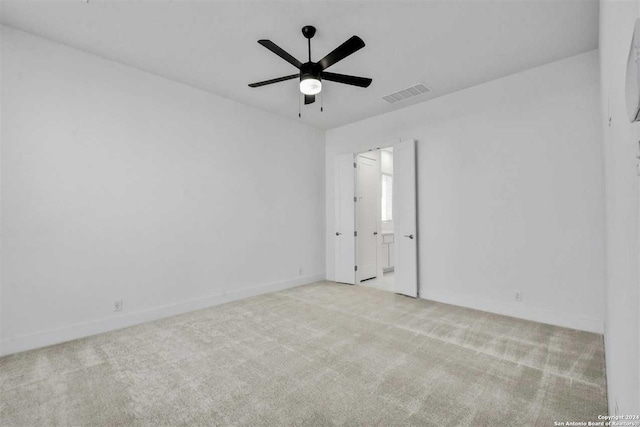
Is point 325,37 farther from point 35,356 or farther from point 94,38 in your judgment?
point 35,356

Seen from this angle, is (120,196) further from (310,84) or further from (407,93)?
(407,93)

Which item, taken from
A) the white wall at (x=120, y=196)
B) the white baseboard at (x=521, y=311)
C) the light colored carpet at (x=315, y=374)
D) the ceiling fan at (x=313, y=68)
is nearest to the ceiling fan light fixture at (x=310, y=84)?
the ceiling fan at (x=313, y=68)

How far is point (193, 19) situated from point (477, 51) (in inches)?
120

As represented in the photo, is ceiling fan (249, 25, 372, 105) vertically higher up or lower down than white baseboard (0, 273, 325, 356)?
higher up

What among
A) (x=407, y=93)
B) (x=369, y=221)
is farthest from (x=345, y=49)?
(x=369, y=221)

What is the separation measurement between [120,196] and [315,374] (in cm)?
302

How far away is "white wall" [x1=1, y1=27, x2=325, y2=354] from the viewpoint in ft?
9.70

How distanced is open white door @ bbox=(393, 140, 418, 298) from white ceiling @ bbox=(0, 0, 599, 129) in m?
1.21

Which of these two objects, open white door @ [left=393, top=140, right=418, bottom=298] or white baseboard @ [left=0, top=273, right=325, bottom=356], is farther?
open white door @ [left=393, top=140, right=418, bottom=298]

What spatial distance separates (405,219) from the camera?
4.82 meters

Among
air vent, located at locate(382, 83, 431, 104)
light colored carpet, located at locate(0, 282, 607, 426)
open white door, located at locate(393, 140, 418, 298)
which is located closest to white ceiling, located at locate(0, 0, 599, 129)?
air vent, located at locate(382, 83, 431, 104)

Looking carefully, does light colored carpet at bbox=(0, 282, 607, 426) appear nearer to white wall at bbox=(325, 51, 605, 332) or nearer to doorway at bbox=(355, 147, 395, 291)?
white wall at bbox=(325, 51, 605, 332)

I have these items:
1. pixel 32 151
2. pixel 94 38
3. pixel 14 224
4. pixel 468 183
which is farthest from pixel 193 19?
pixel 468 183

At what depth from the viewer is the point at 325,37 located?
3035 mm
